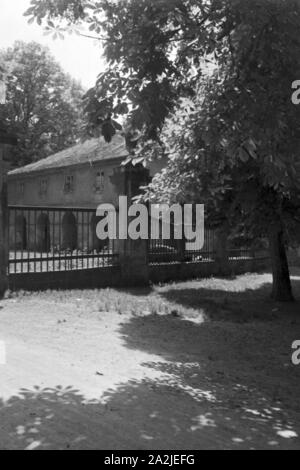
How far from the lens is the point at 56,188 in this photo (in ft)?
114

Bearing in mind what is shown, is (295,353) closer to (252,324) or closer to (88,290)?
(252,324)

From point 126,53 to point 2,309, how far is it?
5.87 m

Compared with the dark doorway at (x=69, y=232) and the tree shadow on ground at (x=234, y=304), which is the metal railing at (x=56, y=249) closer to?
the dark doorway at (x=69, y=232)

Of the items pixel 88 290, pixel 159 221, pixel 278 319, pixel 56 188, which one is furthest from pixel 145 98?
Answer: pixel 56 188

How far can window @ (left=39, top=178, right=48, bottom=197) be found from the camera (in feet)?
119

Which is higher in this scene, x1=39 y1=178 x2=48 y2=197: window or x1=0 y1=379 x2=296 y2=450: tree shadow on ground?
x1=39 y1=178 x2=48 y2=197: window

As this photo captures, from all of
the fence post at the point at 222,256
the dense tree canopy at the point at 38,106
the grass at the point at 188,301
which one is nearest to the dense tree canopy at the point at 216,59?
the grass at the point at 188,301

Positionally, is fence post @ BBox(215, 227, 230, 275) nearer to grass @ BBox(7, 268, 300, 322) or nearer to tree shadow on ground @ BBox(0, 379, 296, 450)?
grass @ BBox(7, 268, 300, 322)

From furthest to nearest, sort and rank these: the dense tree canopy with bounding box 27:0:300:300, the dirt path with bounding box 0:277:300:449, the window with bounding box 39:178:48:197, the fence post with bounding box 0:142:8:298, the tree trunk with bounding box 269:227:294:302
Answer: the window with bounding box 39:178:48:197 → the tree trunk with bounding box 269:227:294:302 → the fence post with bounding box 0:142:8:298 → the dense tree canopy with bounding box 27:0:300:300 → the dirt path with bounding box 0:277:300:449

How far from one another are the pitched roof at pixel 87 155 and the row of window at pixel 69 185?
1171mm

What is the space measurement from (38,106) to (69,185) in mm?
19912

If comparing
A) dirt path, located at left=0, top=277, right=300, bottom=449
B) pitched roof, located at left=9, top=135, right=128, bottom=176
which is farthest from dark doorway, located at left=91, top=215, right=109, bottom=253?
pitched roof, located at left=9, top=135, right=128, bottom=176

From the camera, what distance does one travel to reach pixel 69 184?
110 feet

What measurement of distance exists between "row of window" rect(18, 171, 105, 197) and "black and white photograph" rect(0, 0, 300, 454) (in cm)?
1679
